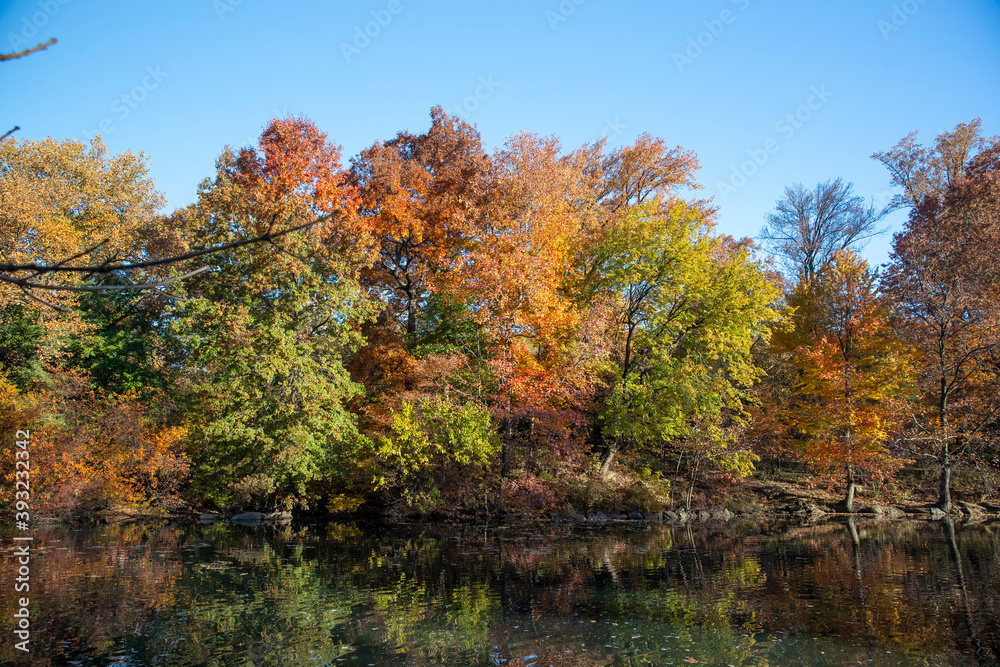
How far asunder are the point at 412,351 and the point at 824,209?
27.7 metres

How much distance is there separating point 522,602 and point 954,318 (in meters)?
18.4

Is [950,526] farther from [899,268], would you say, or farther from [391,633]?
[391,633]

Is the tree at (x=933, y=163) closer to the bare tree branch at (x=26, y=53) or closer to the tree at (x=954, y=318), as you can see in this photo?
the tree at (x=954, y=318)

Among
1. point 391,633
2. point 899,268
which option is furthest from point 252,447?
point 899,268

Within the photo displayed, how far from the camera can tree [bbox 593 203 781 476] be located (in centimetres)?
2269

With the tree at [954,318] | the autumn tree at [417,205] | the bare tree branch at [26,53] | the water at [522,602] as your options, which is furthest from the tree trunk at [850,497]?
the bare tree branch at [26,53]

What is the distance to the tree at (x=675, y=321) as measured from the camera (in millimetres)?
22688

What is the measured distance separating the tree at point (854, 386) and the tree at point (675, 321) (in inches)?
93.6

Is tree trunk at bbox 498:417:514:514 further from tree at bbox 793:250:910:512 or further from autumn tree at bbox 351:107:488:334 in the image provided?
tree at bbox 793:250:910:512

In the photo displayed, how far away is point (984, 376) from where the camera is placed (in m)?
20.9

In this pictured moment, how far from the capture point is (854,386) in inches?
875

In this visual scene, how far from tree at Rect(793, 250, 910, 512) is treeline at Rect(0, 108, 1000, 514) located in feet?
0.31

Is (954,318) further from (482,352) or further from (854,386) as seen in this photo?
(482,352)

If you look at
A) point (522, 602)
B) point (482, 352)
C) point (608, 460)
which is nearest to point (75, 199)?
point (482, 352)
